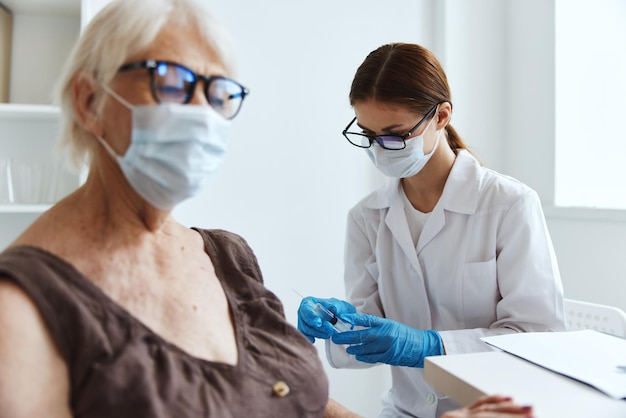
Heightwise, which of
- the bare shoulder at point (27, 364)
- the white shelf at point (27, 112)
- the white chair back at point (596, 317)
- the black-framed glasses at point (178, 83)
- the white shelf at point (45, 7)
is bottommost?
the white chair back at point (596, 317)

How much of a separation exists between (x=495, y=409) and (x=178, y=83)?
71 cm

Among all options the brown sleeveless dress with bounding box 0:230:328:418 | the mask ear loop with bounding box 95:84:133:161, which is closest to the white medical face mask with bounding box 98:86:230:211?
the mask ear loop with bounding box 95:84:133:161

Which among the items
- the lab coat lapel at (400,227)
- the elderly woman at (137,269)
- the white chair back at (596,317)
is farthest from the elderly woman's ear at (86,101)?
the white chair back at (596,317)

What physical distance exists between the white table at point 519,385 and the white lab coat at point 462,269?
0.34 meters

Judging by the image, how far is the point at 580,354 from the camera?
3.56ft

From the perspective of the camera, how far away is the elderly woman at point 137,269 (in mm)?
734

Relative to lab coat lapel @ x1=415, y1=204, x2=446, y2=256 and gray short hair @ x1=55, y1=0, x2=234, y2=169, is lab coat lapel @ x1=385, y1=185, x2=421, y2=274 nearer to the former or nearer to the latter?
lab coat lapel @ x1=415, y1=204, x2=446, y2=256

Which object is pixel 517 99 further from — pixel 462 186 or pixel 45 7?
pixel 45 7

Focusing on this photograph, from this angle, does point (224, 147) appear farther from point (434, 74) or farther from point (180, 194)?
point (434, 74)

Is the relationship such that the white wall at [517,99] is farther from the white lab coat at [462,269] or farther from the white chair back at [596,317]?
the white lab coat at [462,269]

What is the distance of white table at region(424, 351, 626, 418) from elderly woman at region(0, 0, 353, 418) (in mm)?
242

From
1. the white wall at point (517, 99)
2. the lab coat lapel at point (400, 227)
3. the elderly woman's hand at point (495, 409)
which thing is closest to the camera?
the elderly woman's hand at point (495, 409)

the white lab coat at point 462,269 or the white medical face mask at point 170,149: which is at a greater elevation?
the white medical face mask at point 170,149

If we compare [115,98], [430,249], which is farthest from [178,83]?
[430,249]
